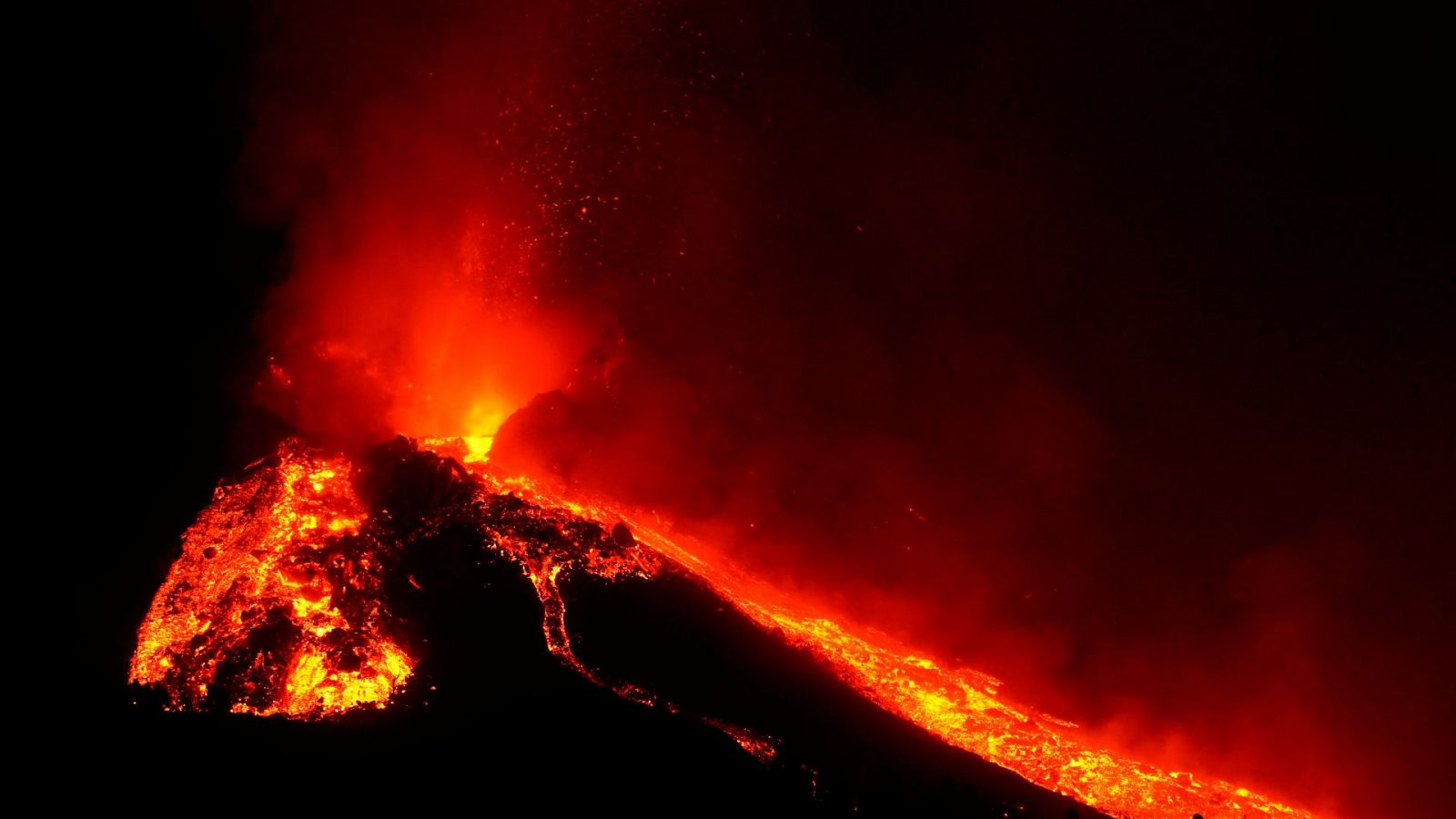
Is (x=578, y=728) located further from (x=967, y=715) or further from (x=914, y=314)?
(x=914, y=314)

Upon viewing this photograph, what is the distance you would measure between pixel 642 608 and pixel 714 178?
4.00 m

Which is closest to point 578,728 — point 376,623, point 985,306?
point 376,623

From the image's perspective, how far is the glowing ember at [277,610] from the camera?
357 centimetres

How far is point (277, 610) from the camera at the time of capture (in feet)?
12.6

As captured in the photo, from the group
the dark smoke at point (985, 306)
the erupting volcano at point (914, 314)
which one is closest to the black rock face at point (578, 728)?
the erupting volcano at point (914, 314)

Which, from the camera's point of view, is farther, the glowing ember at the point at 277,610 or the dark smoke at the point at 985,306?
the dark smoke at the point at 985,306

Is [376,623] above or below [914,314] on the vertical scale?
below

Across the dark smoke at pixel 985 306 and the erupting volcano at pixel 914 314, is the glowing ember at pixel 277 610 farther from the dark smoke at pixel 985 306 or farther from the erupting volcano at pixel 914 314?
the dark smoke at pixel 985 306

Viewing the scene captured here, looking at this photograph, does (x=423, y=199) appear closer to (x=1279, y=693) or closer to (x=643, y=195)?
(x=643, y=195)

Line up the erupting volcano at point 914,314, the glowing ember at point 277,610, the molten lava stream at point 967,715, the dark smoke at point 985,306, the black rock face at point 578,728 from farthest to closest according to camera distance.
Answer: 1. the dark smoke at point 985,306
2. the erupting volcano at point 914,314
3. the molten lava stream at point 967,715
4. the glowing ember at point 277,610
5. the black rock face at point 578,728

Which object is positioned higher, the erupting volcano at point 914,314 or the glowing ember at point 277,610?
the erupting volcano at point 914,314

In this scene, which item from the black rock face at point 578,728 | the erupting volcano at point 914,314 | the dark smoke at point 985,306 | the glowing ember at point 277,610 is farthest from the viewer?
the dark smoke at point 985,306

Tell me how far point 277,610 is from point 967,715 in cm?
301

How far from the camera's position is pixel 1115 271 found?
6.49 metres
